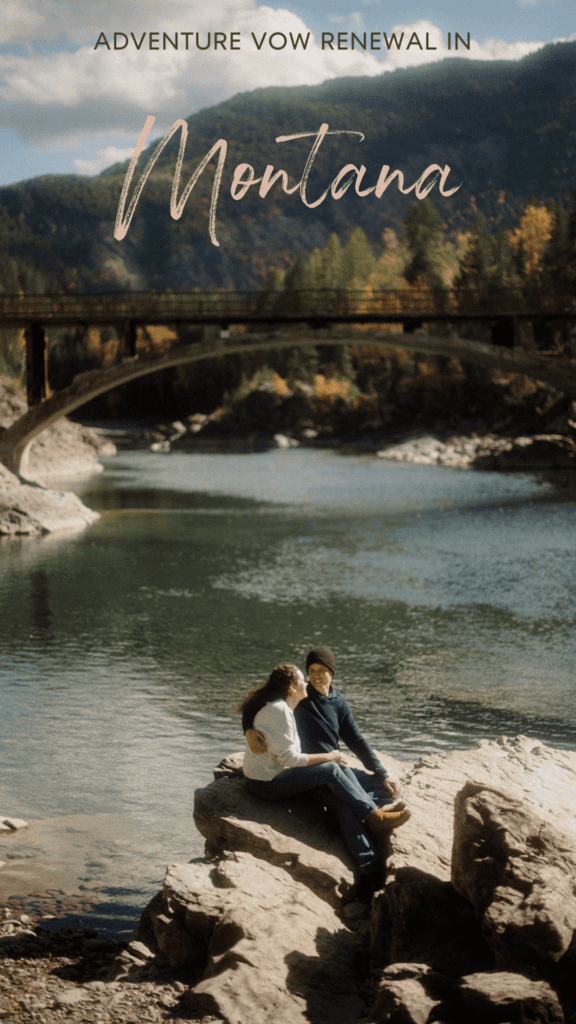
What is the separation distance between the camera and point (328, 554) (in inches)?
971

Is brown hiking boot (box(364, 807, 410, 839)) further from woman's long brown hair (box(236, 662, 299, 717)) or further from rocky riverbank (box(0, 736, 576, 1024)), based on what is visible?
woman's long brown hair (box(236, 662, 299, 717))

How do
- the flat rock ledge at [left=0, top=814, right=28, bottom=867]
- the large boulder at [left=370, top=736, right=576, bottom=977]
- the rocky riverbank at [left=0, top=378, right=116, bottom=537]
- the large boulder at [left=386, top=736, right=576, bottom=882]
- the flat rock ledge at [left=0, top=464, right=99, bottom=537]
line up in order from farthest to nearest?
1. the rocky riverbank at [left=0, top=378, right=116, bottom=537]
2. the flat rock ledge at [left=0, top=464, right=99, bottom=537]
3. the flat rock ledge at [left=0, top=814, right=28, bottom=867]
4. the large boulder at [left=386, top=736, right=576, bottom=882]
5. the large boulder at [left=370, top=736, right=576, bottom=977]

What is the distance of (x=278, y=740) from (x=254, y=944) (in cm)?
143

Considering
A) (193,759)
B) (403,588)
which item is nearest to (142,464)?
(403,588)

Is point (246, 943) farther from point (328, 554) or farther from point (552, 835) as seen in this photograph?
point (328, 554)

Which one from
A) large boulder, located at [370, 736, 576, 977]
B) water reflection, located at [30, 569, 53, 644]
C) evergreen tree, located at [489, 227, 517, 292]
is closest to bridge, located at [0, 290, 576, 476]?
water reflection, located at [30, 569, 53, 644]

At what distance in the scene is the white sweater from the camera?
6223 mm

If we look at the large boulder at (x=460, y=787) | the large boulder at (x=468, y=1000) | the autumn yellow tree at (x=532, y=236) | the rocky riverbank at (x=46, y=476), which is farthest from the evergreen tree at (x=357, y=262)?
the large boulder at (x=468, y=1000)

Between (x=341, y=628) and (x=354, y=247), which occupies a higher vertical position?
(x=354, y=247)

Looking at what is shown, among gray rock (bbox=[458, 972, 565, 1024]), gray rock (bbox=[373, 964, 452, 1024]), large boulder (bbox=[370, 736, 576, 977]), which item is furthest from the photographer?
large boulder (bbox=[370, 736, 576, 977])

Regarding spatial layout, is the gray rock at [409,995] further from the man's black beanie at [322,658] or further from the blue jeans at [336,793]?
the man's black beanie at [322,658]

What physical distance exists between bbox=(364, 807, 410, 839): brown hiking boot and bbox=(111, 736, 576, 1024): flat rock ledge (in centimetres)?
7

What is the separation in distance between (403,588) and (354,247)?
86303 millimetres

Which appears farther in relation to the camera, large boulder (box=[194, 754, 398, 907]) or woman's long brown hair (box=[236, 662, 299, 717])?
woman's long brown hair (box=[236, 662, 299, 717])
